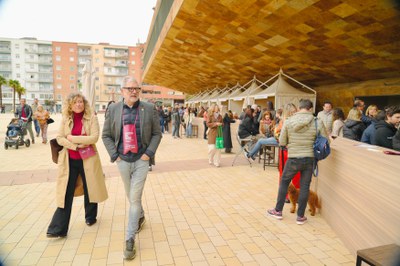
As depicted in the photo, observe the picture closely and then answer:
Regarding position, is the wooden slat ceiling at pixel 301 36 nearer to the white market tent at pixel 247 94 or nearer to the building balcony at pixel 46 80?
the white market tent at pixel 247 94

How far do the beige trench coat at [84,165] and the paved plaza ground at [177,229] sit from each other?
557mm

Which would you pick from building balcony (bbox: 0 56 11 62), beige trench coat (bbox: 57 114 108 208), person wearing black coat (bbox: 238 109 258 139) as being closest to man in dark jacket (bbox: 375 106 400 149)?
beige trench coat (bbox: 57 114 108 208)

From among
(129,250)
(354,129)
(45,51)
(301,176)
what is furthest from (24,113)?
(45,51)

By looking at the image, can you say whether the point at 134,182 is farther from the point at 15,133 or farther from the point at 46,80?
the point at 46,80

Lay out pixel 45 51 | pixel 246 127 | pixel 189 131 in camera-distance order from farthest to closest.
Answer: pixel 45 51 < pixel 189 131 < pixel 246 127

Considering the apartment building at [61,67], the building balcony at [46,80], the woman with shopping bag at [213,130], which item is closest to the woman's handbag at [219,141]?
the woman with shopping bag at [213,130]

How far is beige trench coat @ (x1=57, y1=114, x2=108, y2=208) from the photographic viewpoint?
333cm

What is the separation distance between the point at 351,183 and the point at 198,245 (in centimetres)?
203

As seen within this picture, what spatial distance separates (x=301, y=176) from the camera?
12.9 ft

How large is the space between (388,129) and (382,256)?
259 centimetres

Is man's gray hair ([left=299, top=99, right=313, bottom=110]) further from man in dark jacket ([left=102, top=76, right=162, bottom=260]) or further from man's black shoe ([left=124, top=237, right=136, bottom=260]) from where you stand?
man's black shoe ([left=124, top=237, right=136, bottom=260])

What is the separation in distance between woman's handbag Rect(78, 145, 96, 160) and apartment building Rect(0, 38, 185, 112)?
74.4 metres

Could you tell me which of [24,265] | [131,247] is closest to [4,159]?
[24,265]

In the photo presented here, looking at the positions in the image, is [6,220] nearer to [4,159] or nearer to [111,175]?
[111,175]
